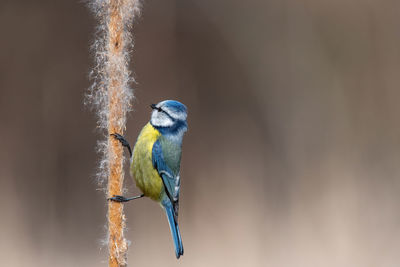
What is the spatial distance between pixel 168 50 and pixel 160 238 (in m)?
0.84

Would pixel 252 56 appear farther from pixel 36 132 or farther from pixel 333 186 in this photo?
pixel 36 132

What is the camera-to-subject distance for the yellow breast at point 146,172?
4.99 ft

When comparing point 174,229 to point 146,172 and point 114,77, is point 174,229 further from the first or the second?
point 114,77

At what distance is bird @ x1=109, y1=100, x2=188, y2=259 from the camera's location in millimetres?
1513

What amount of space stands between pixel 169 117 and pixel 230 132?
3.37ft

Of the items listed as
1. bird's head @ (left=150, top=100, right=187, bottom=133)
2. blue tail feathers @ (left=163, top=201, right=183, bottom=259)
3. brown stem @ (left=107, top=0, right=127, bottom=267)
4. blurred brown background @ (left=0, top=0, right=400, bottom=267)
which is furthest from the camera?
blurred brown background @ (left=0, top=0, right=400, bottom=267)

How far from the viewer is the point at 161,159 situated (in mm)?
1536

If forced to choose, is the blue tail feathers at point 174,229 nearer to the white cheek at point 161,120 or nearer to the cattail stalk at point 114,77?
→ the white cheek at point 161,120

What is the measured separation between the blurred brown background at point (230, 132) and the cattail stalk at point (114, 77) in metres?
1.16

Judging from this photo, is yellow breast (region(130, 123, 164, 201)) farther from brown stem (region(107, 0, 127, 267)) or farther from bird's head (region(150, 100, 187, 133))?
brown stem (region(107, 0, 127, 267))

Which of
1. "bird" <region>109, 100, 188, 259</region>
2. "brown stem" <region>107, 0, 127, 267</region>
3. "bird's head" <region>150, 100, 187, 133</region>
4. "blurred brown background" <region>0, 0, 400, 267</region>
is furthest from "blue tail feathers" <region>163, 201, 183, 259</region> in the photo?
"blurred brown background" <region>0, 0, 400, 267</region>

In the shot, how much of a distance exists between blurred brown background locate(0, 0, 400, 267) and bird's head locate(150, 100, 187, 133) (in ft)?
2.11

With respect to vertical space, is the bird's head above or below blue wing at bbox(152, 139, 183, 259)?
above

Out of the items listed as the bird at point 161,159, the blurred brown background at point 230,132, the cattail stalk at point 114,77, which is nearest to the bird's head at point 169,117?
the bird at point 161,159
